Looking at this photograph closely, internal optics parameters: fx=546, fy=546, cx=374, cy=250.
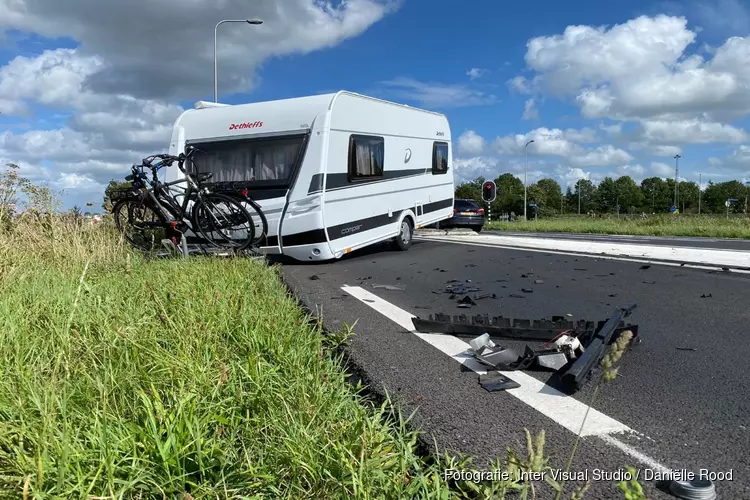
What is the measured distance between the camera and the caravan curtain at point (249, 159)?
896 centimetres

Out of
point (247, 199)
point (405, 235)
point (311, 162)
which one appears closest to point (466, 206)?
point (405, 235)

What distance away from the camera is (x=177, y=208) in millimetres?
8727

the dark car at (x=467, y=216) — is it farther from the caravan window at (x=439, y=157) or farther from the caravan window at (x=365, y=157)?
the caravan window at (x=365, y=157)

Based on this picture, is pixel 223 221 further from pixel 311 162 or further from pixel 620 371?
pixel 620 371

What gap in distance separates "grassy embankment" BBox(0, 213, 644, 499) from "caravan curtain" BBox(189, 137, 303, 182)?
16.8 ft

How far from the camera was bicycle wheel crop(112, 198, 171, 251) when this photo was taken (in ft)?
28.3

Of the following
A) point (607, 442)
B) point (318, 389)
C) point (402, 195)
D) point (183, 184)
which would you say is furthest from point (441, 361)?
point (402, 195)

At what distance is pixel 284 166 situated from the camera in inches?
353

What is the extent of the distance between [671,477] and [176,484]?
1.70 meters

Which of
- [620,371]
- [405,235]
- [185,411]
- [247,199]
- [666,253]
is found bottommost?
[620,371]

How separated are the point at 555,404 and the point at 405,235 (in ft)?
29.4

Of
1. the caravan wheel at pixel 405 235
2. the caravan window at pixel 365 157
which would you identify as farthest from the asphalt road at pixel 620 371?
the caravan wheel at pixel 405 235

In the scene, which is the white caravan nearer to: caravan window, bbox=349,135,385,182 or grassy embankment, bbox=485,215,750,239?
caravan window, bbox=349,135,385,182

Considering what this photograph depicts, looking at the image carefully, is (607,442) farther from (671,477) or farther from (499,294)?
(499,294)
